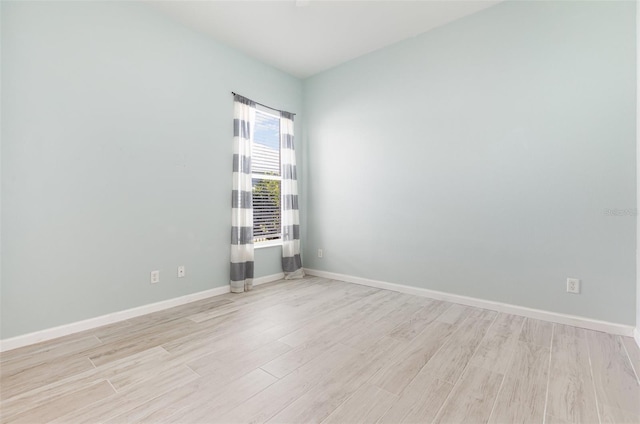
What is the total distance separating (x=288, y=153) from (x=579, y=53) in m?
3.11

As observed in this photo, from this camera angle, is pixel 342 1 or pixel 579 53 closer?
pixel 579 53

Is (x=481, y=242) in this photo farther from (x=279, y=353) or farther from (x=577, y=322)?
(x=279, y=353)

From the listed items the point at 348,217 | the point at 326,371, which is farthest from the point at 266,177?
the point at 326,371

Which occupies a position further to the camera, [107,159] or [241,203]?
[241,203]

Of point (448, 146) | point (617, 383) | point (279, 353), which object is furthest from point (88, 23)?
point (617, 383)

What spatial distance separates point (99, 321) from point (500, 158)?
386 centimetres

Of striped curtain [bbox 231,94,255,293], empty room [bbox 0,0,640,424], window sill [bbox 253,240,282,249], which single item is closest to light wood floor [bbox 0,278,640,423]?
empty room [bbox 0,0,640,424]

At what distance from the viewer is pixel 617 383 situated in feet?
5.39

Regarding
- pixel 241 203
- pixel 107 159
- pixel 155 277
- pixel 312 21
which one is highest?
pixel 312 21

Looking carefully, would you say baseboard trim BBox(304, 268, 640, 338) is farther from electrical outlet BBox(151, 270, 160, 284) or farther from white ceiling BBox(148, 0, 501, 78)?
white ceiling BBox(148, 0, 501, 78)

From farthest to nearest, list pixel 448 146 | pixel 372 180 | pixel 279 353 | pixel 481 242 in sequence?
pixel 372 180, pixel 448 146, pixel 481 242, pixel 279 353

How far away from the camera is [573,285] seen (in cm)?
244

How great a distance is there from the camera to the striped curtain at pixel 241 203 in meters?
3.41

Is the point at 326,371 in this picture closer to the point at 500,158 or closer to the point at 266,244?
the point at 266,244
